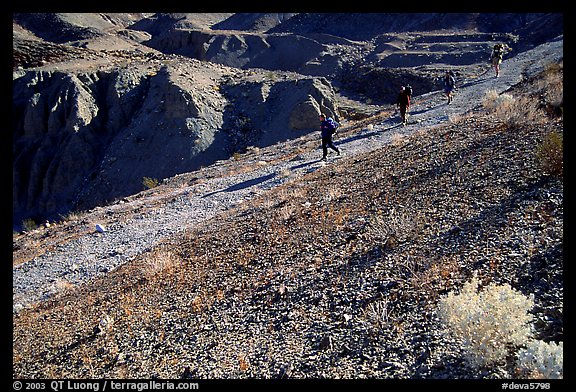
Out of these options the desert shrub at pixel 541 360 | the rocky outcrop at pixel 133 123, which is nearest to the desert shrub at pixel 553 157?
the desert shrub at pixel 541 360

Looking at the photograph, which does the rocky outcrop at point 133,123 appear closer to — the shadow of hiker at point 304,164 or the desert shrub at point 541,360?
the shadow of hiker at point 304,164

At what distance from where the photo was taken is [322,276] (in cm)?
585

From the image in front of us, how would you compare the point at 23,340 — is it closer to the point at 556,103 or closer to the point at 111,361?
the point at 111,361

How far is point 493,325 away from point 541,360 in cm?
44

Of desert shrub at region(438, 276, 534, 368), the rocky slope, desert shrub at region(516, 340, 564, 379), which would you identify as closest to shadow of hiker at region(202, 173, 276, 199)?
the rocky slope

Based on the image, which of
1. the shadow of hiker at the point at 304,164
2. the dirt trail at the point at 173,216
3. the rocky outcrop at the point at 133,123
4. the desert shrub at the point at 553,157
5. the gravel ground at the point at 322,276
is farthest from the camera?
the rocky outcrop at the point at 133,123

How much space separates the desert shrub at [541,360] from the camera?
3.02 m

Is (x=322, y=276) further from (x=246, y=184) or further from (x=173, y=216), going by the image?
(x=246, y=184)

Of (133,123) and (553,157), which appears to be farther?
(133,123)

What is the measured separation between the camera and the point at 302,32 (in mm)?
83875

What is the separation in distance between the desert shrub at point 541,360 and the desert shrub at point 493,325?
15 cm

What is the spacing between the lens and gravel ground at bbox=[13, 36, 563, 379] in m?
4.32

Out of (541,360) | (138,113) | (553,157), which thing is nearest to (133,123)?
(138,113)
